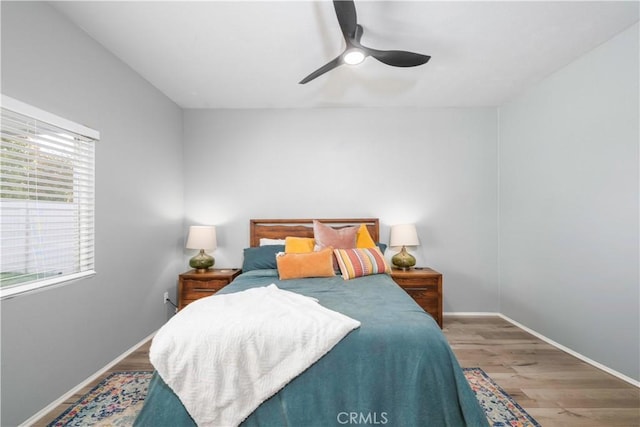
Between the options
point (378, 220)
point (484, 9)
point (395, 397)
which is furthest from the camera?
A: point (378, 220)

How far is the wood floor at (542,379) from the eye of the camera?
6.21 feet

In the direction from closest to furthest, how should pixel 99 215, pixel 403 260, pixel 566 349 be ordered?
pixel 99 215, pixel 566 349, pixel 403 260

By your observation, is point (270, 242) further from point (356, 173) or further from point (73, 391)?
point (73, 391)

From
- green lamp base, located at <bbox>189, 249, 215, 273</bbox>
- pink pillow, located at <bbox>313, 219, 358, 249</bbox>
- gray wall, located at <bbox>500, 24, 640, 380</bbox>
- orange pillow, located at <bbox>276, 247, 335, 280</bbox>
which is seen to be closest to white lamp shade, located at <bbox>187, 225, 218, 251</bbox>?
green lamp base, located at <bbox>189, 249, 215, 273</bbox>

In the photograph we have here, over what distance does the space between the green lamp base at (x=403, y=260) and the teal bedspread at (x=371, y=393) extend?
1.95 m

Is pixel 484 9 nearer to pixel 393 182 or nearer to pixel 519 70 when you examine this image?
pixel 519 70

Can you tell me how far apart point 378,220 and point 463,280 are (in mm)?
1340

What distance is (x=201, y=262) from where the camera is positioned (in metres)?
3.45

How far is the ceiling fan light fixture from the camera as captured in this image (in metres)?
2.06

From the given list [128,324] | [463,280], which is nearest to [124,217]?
[128,324]

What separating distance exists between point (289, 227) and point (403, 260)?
1454 mm

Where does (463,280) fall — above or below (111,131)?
below

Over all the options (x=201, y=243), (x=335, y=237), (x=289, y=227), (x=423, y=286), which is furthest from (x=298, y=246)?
(x=423, y=286)

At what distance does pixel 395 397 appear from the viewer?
1494 mm
